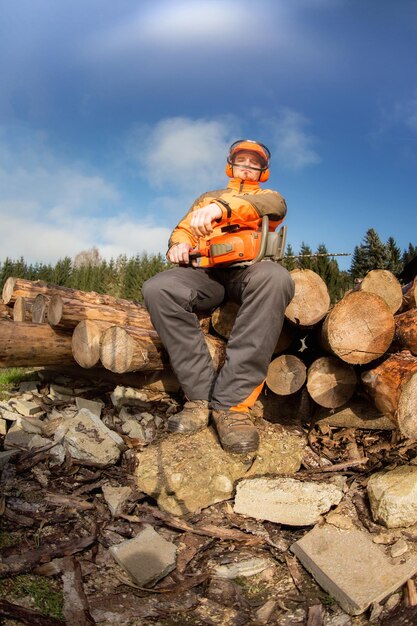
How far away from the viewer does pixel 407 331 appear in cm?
333

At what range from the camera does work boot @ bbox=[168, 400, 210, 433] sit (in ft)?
10.7

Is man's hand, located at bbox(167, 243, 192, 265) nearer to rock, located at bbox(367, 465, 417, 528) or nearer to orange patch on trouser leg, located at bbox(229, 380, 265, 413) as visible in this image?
orange patch on trouser leg, located at bbox(229, 380, 265, 413)

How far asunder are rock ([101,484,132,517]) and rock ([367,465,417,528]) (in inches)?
55.8

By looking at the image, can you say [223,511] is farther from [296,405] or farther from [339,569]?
[296,405]

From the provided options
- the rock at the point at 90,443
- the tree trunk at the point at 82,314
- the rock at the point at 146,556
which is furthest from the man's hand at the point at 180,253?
the rock at the point at 146,556

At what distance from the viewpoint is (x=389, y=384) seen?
3.11 m

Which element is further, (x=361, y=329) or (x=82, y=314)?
(x=82, y=314)

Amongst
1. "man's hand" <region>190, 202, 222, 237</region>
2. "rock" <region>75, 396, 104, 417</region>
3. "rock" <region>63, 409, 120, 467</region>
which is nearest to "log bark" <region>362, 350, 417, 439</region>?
"man's hand" <region>190, 202, 222, 237</region>

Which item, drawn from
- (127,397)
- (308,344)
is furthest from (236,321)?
(127,397)

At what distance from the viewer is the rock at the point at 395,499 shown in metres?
2.54

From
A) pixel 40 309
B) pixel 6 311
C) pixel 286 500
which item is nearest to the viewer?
pixel 286 500

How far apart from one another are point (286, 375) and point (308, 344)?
22.4 inches

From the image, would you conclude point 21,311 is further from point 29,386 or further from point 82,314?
point 82,314

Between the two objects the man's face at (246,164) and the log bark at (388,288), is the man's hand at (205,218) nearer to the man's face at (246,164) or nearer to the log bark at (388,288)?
the man's face at (246,164)
